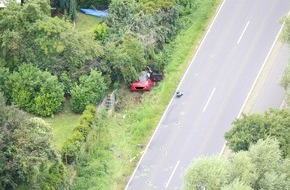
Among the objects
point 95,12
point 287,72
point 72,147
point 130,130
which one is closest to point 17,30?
point 72,147

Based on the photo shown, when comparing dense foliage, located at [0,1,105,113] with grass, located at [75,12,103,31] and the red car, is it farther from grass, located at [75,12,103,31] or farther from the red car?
grass, located at [75,12,103,31]

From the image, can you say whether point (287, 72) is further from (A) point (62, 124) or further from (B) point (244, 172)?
(A) point (62, 124)

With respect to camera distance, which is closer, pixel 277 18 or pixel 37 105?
pixel 37 105

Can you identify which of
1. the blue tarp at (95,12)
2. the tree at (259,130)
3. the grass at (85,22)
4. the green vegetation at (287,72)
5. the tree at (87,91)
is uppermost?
the green vegetation at (287,72)

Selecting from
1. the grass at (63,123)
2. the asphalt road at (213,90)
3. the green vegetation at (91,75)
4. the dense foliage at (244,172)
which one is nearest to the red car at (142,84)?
the green vegetation at (91,75)

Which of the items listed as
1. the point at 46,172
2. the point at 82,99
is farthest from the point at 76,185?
the point at 82,99

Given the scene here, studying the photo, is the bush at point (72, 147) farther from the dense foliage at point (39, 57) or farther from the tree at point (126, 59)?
the tree at point (126, 59)

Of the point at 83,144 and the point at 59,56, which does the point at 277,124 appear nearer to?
the point at 83,144
